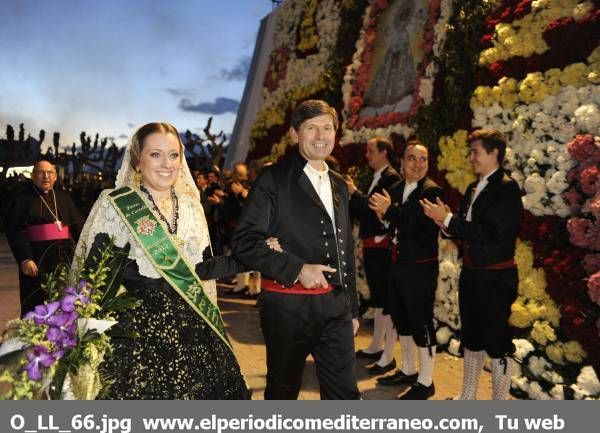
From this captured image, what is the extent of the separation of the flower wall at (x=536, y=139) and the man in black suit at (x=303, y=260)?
2.21 m

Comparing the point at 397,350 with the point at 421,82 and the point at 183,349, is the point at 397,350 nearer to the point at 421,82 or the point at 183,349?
the point at 421,82

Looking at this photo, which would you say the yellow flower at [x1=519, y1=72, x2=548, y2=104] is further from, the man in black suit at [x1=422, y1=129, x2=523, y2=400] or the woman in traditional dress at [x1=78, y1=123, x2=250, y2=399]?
the woman in traditional dress at [x1=78, y1=123, x2=250, y2=399]

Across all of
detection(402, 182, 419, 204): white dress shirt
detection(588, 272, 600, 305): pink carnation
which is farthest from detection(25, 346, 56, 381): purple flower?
detection(588, 272, 600, 305): pink carnation

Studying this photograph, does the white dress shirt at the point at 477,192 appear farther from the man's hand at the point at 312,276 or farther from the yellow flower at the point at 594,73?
the man's hand at the point at 312,276

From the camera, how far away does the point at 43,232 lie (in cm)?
586

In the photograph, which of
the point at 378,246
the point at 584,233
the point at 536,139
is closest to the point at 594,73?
the point at 536,139

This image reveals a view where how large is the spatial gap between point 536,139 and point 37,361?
4.60 metres

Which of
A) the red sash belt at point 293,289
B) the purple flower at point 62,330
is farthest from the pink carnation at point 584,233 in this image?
the purple flower at point 62,330

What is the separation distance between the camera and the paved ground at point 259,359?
4.88 meters

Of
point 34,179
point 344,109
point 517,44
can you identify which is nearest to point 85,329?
point 34,179

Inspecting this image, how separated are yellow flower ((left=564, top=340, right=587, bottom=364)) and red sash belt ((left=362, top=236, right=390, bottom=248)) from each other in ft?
6.39

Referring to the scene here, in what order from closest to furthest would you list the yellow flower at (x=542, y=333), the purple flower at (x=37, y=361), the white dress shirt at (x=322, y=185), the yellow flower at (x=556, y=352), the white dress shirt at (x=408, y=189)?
the purple flower at (x=37, y=361) → the white dress shirt at (x=322, y=185) → the yellow flower at (x=556, y=352) → the yellow flower at (x=542, y=333) → the white dress shirt at (x=408, y=189)

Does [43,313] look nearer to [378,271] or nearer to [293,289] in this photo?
[293,289]

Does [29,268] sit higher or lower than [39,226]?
lower
